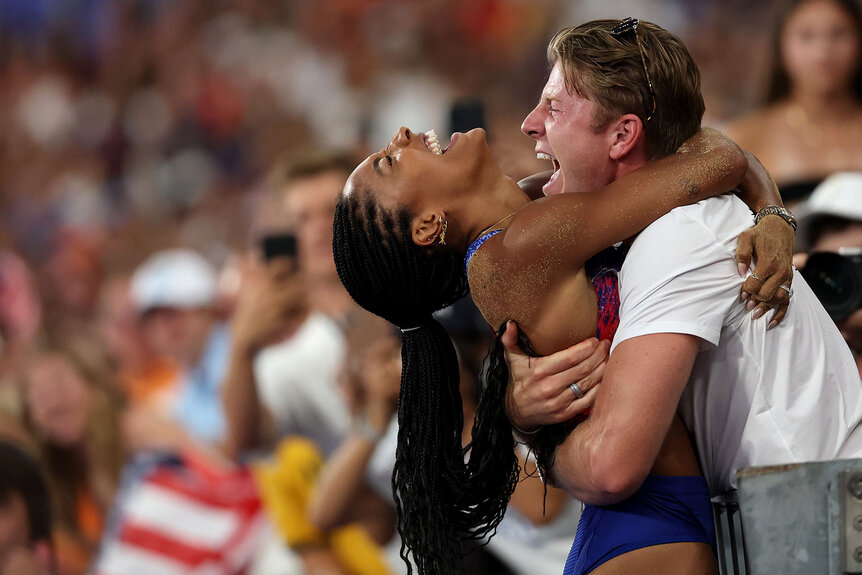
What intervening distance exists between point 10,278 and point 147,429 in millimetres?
2724

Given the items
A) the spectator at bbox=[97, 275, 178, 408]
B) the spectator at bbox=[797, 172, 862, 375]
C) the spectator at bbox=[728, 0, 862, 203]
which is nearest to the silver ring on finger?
the spectator at bbox=[797, 172, 862, 375]

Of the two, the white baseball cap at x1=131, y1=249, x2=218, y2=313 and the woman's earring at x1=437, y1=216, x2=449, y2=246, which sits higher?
the white baseball cap at x1=131, y1=249, x2=218, y2=313

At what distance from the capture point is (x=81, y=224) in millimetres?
8352

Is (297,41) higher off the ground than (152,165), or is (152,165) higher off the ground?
(297,41)

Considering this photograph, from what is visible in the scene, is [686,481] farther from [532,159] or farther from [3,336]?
[3,336]

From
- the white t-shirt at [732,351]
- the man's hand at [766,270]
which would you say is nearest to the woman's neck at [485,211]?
the white t-shirt at [732,351]

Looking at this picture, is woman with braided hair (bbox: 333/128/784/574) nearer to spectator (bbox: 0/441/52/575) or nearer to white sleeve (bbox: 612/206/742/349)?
white sleeve (bbox: 612/206/742/349)

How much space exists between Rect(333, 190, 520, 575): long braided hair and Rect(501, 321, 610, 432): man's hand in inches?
2.3

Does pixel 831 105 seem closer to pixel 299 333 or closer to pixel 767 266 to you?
pixel 299 333

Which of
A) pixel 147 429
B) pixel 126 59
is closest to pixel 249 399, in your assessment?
pixel 147 429

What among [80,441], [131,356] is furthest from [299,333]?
[131,356]

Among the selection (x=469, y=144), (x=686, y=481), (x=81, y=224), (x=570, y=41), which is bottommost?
(x=686, y=481)

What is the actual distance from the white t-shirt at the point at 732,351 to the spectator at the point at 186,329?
396 centimetres

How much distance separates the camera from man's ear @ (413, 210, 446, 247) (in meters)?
1.68
